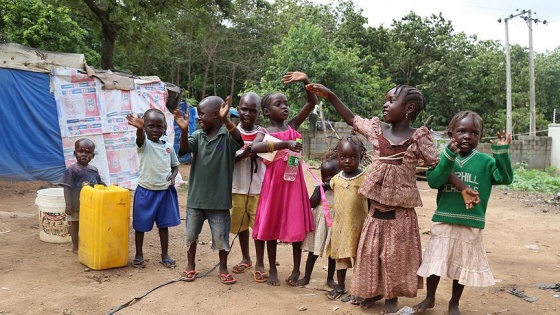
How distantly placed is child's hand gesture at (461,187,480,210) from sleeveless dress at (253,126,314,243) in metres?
1.23

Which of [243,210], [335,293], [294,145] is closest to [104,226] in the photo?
[243,210]

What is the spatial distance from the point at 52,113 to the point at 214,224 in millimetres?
5314

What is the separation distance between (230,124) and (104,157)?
529 centimetres

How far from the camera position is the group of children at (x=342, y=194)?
3078mm

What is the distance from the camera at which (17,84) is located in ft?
25.0

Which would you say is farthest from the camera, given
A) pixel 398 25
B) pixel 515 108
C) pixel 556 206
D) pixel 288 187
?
pixel 515 108

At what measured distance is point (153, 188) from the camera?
4.16m

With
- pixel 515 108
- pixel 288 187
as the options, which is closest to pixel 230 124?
pixel 288 187

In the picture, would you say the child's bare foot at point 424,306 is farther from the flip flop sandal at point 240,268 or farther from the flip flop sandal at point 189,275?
the flip flop sandal at point 189,275

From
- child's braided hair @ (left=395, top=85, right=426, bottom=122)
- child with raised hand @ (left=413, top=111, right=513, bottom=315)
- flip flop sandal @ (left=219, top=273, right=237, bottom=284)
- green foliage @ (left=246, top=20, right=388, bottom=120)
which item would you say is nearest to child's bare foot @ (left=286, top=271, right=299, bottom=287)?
flip flop sandal @ (left=219, top=273, right=237, bottom=284)

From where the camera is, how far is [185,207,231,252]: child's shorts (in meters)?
3.77

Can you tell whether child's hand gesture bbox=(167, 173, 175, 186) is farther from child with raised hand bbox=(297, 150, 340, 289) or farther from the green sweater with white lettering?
the green sweater with white lettering

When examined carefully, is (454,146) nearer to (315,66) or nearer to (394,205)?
(394,205)

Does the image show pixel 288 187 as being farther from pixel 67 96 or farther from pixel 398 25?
pixel 398 25
